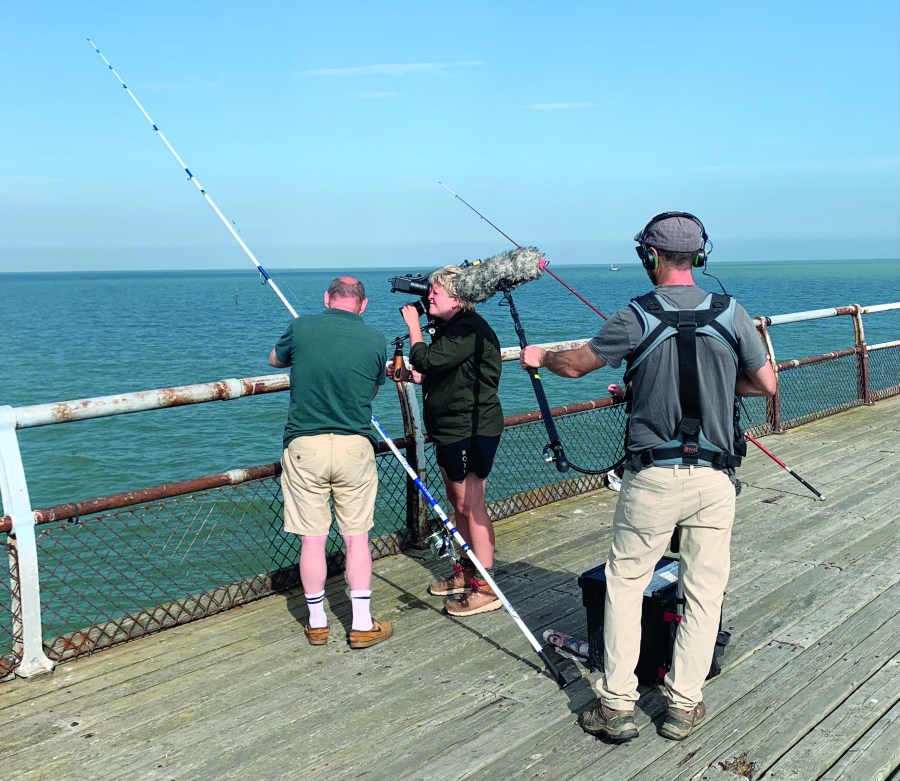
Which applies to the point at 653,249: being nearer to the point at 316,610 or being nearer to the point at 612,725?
the point at 612,725

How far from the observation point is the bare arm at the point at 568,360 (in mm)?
3371

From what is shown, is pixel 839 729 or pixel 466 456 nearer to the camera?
pixel 839 729

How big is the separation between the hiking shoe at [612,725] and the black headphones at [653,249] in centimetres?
164

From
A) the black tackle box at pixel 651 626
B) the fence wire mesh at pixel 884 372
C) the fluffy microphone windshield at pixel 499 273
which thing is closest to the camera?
the black tackle box at pixel 651 626

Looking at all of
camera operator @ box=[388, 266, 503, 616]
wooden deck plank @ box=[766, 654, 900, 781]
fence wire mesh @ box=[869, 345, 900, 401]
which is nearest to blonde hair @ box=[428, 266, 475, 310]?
camera operator @ box=[388, 266, 503, 616]

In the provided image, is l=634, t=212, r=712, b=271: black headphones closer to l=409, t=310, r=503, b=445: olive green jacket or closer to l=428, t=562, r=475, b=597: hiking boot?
l=409, t=310, r=503, b=445: olive green jacket

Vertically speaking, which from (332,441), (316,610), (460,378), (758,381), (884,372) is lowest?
(316,610)

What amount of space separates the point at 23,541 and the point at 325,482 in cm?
132

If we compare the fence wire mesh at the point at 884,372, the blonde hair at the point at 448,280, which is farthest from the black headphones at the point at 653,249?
the fence wire mesh at the point at 884,372

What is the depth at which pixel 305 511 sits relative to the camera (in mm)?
4422

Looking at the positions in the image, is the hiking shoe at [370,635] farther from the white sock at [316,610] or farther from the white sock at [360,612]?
the white sock at [316,610]

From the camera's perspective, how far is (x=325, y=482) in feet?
14.6

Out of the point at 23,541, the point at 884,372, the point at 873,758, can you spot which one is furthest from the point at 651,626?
the point at 884,372

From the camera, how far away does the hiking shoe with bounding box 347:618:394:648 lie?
4.38 metres
